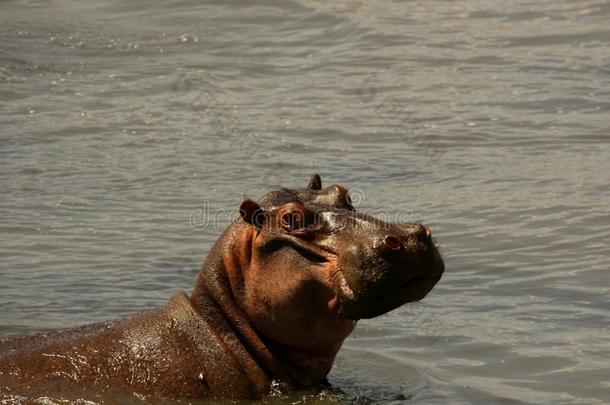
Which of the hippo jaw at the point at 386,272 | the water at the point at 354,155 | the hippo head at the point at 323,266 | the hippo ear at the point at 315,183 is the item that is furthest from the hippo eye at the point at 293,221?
the water at the point at 354,155

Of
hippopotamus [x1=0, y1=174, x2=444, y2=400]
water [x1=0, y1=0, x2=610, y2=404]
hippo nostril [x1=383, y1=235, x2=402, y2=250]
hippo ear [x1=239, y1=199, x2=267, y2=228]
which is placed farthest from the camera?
water [x1=0, y1=0, x2=610, y2=404]

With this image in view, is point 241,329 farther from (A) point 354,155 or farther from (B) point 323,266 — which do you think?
(A) point 354,155

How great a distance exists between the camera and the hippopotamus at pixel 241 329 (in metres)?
6.77

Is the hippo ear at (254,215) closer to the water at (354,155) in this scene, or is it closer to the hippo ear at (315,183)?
the hippo ear at (315,183)

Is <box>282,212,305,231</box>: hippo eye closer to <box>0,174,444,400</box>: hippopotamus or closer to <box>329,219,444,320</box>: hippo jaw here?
<box>0,174,444,400</box>: hippopotamus

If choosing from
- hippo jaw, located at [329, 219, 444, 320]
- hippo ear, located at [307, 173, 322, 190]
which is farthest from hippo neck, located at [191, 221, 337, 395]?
hippo jaw, located at [329, 219, 444, 320]

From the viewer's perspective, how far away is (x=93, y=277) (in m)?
10.2

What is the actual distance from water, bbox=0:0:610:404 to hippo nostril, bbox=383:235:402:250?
56.4 inches

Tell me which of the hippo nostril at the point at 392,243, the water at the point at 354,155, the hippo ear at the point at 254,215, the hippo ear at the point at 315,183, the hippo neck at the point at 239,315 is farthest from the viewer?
the water at the point at 354,155

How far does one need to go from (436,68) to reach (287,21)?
13.1 feet

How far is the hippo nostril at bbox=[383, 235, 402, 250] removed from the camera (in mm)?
6434

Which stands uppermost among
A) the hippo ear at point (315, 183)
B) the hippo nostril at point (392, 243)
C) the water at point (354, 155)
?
the hippo ear at point (315, 183)

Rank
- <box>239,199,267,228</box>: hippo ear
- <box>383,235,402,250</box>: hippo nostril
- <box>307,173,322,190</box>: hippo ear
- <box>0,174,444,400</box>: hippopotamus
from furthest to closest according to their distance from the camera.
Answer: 1. <box>307,173,322,190</box>: hippo ear
2. <box>239,199,267,228</box>: hippo ear
3. <box>0,174,444,400</box>: hippopotamus
4. <box>383,235,402,250</box>: hippo nostril

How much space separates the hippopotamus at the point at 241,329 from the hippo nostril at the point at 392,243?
0.61 feet
